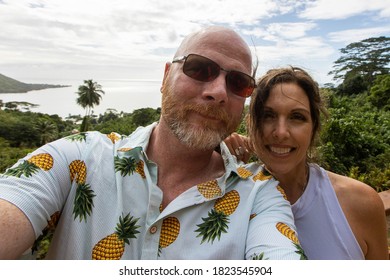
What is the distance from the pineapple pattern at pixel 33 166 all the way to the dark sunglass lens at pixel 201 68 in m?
0.76

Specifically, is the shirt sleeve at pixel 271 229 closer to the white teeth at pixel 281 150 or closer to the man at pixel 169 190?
the man at pixel 169 190

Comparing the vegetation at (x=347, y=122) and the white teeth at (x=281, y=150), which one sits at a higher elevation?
the white teeth at (x=281, y=150)

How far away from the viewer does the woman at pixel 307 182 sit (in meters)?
1.52

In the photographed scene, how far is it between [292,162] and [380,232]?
2.16ft

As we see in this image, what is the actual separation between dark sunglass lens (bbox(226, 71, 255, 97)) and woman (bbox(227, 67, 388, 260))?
0.18 m

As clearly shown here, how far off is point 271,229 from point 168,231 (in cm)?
42

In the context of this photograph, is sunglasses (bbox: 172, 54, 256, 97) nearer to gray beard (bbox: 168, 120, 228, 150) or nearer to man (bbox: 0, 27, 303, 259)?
man (bbox: 0, 27, 303, 259)

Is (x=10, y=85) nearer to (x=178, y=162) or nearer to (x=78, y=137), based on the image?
(x=78, y=137)

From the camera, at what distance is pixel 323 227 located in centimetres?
153

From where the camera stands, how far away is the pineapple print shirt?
113 centimetres

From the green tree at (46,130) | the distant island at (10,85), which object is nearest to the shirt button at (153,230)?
the distant island at (10,85)

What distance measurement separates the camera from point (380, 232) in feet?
5.49

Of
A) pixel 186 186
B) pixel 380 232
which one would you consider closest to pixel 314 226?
pixel 380 232
